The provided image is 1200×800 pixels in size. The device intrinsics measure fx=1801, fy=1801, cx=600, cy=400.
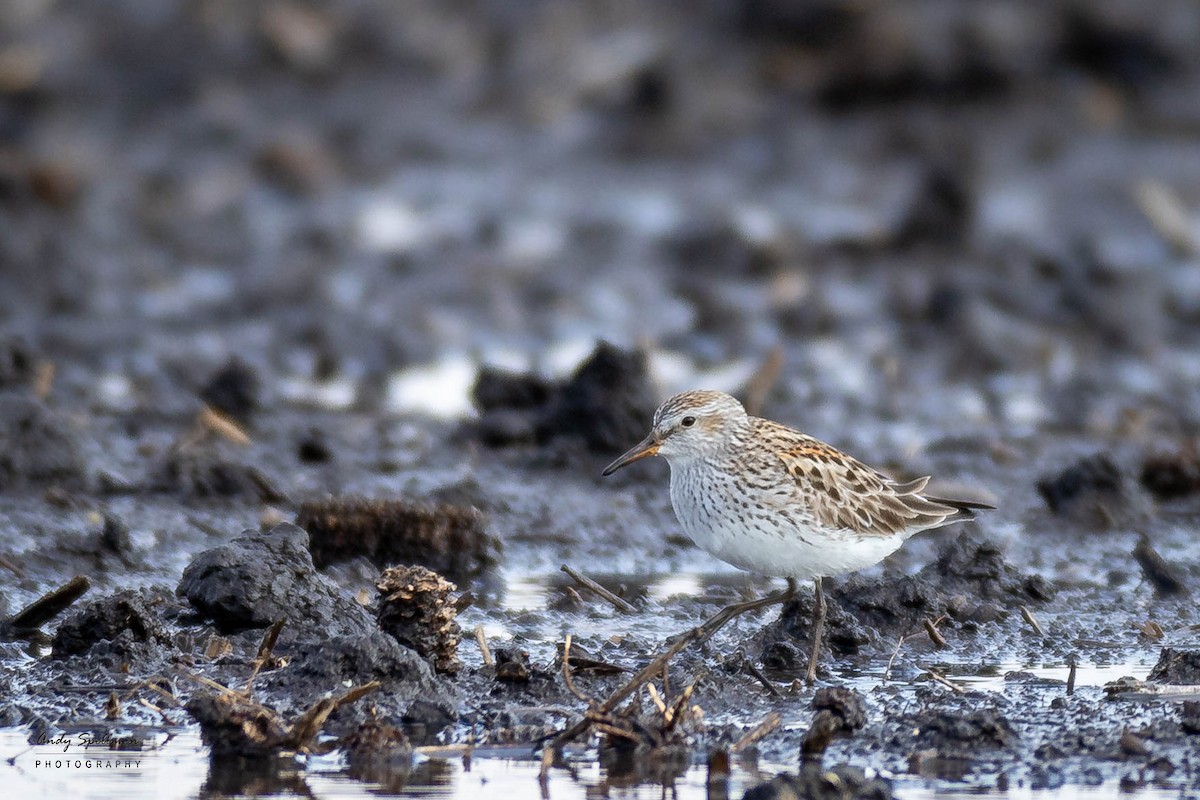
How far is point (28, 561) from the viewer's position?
316 inches

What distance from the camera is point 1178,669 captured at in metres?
6.46

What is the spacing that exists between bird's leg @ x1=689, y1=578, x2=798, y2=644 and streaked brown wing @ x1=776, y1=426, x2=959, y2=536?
335 millimetres

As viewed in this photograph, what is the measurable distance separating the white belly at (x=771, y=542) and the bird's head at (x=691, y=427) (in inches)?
9.8

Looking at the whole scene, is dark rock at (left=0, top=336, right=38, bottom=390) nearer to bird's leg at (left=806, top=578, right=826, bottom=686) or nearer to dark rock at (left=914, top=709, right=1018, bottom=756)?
bird's leg at (left=806, top=578, right=826, bottom=686)

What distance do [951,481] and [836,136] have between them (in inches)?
348

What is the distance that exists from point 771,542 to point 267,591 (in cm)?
197

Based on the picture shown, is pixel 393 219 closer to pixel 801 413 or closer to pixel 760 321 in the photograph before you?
pixel 760 321

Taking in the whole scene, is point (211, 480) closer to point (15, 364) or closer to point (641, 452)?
point (15, 364)

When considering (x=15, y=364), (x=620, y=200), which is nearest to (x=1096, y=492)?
(x=15, y=364)

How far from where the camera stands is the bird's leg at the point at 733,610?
22.9 feet

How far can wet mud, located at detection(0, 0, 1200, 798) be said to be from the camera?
20.2 feet

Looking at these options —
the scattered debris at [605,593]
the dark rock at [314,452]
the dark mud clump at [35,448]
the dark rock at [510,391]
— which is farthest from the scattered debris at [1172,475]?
the dark mud clump at [35,448]

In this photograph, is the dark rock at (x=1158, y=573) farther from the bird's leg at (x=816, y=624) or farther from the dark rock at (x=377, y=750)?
the dark rock at (x=377, y=750)

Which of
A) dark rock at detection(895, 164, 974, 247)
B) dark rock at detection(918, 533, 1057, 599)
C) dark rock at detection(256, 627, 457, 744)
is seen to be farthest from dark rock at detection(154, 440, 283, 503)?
dark rock at detection(895, 164, 974, 247)
